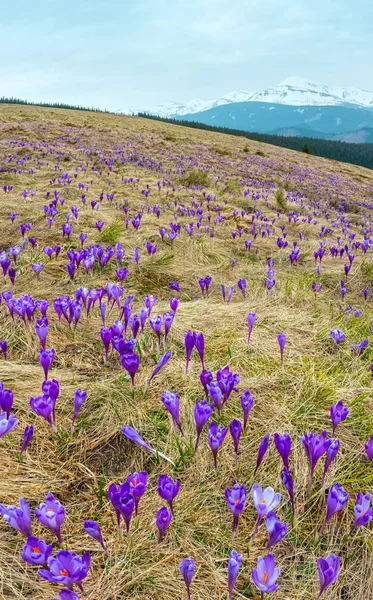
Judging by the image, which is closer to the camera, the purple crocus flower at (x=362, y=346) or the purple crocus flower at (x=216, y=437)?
the purple crocus flower at (x=216, y=437)

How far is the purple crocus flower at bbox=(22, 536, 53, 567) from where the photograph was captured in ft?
3.99

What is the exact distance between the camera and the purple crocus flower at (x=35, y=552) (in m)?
1.22

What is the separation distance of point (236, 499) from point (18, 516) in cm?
81

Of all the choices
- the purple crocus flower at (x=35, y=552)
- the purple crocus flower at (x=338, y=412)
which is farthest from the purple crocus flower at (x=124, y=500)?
the purple crocus flower at (x=338, y=412)

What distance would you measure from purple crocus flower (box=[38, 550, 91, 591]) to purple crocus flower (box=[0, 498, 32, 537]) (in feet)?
0.79

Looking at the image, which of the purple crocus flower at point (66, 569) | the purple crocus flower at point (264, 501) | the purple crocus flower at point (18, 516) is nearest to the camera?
the purple crocus flower at point (66, 569)

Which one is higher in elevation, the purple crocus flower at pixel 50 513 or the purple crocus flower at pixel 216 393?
the purple crocus flower at pixel 216 393

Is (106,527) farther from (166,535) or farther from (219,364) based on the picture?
(219,364)

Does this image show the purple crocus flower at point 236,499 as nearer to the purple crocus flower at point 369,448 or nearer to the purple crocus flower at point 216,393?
the purple crocus flower at point 216,393

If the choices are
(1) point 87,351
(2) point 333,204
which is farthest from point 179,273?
(2) point 333,204

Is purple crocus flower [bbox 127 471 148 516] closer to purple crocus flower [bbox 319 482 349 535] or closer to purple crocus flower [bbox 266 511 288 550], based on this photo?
purple crocus flower [bbox 266 511 288 550]

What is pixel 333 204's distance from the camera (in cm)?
1369

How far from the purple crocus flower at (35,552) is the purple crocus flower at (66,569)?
3 cm

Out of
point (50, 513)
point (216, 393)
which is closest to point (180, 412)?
point (216, 393)
